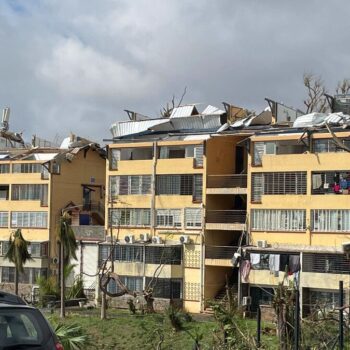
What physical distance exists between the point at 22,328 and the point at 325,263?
30049mm

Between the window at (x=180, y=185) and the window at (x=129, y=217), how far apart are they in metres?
1.68

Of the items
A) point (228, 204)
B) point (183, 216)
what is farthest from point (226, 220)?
point (183, 216)

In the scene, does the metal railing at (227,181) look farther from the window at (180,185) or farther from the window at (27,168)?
the window at (27,168)

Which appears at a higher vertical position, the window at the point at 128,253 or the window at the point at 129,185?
the window at the point at 129,185

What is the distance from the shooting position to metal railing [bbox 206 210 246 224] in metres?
39.2

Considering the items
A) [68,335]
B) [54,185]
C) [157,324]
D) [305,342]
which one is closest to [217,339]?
[305,342]

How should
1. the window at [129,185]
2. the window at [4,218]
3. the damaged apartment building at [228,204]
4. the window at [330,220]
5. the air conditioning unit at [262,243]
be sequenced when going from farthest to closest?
the window at [4,218]
the window at [129,185]
the air conditioning unit at [262,243]
the damaged apartment building at [228,204]
the window at [330,220]

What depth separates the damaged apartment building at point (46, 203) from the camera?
46.3 metres

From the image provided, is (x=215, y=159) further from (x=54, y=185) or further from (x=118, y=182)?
(x=54, y=185)

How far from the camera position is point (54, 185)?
156ft

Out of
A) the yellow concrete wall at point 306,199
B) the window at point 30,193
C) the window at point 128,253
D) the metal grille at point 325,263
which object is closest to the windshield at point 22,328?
the metal grille at point 325,263

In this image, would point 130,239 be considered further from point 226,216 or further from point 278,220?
point 278,220

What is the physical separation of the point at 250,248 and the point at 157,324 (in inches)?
288

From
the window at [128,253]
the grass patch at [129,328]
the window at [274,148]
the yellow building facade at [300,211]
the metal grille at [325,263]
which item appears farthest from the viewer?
the window at [128,253]
